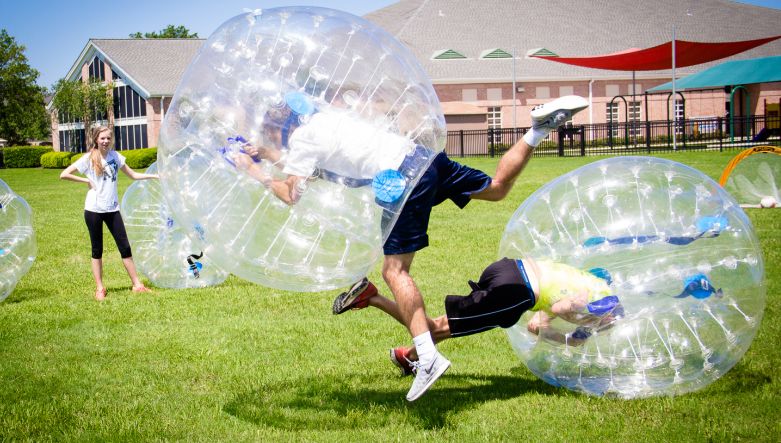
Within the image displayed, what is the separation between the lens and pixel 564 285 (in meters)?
4.41

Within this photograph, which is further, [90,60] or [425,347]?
[90,60]

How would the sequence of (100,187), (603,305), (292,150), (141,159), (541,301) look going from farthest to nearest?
(141,159) < (100,187) < (541,301) < (603,305) < (292,150)

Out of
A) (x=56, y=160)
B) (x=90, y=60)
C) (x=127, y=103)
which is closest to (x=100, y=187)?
(x=56, y=160)

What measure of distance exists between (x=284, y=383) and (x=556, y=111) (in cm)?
249

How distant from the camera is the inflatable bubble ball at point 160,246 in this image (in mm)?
8430

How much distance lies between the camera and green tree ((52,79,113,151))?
48156mm

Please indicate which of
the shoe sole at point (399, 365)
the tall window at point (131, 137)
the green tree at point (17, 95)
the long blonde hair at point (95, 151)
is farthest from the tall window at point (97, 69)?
the shoe sole at point (399, 365)

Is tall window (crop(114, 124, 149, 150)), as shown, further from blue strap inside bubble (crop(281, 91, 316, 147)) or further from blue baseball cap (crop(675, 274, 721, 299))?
blue baseball cap (crop(675, 274, 721, 299))

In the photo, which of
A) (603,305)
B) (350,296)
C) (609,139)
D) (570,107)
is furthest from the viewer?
(609,139)

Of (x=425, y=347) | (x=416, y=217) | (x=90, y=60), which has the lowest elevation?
(x=425, y=347)

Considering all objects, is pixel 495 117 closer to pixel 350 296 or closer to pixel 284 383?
pixel 284 383

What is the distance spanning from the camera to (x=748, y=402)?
173 inches

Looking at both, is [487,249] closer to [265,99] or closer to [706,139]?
[265,99]

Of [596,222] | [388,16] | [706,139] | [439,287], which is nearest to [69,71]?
[388,16]
